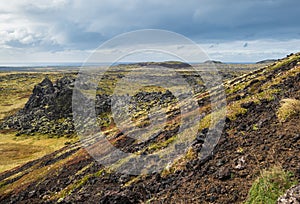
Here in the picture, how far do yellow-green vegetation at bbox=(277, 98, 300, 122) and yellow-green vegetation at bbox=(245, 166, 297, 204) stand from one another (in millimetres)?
8879

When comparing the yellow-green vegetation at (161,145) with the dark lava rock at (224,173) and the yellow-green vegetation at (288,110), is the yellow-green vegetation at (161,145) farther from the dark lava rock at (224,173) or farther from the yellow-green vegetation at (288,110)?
the dark lava rock at (224,173)

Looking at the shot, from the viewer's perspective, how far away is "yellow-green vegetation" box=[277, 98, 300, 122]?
20577 millimetres

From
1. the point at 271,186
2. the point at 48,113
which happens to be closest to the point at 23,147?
the point at 48,113

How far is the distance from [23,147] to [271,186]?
76316 millimetres

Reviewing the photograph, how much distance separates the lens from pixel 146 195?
18.2 metres

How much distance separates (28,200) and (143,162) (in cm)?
1435

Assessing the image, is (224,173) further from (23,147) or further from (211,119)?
(23,147)

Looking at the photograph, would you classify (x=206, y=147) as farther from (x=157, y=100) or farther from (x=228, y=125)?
(x=157, y=100)

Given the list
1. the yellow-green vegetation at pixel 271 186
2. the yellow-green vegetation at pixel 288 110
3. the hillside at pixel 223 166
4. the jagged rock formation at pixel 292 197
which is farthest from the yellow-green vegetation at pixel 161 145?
the jagged rock formation at pixel 292 197

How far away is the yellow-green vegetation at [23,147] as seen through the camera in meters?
65.8

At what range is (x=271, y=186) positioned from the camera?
461 inches

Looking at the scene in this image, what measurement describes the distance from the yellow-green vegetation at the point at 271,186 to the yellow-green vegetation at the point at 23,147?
194 feet

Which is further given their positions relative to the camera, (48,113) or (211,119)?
(48,113)

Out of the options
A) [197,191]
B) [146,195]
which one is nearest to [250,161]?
[197,191]
